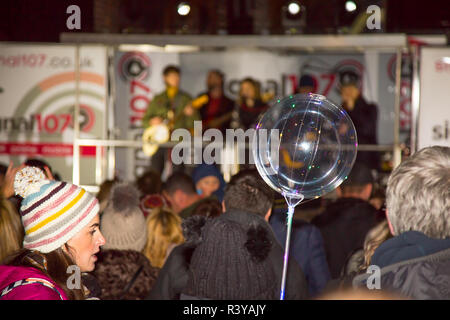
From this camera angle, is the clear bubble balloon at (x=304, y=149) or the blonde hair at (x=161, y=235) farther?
the blonde hair at (x=161, y=235)

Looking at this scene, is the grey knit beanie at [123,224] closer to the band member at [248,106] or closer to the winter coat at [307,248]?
the winter coat at [307,248]

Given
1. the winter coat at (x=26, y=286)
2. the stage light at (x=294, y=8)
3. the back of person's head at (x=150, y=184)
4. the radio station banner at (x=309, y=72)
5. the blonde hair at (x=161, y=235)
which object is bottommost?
the back of person's head at (x=150, y=184)

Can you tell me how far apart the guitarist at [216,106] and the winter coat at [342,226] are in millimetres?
5901

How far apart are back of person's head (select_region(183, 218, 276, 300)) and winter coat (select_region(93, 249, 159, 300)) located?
651 mm

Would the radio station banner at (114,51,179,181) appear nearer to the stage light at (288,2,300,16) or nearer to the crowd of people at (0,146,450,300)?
the stage light at (288,2,300,16)

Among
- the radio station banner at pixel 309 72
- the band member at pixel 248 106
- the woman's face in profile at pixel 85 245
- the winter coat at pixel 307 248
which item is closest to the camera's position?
the woman's face in profile at pixel 85 245

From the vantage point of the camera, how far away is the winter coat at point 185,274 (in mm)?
3293

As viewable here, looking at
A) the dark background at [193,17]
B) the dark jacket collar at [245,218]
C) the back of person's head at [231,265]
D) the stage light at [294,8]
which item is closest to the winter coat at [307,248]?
the dark jacket collar at [245,218]

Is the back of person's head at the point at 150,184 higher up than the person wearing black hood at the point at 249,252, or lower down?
lower down

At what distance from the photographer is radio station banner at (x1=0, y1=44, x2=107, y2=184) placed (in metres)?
8.48

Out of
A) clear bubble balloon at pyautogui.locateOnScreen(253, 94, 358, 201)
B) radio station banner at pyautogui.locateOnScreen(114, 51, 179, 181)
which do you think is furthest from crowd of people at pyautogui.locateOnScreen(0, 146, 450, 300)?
radio station banner at pyautogui.locateOnScreen(114, 51, 179, 181)

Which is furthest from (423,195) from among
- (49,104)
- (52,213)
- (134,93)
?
(134,93)
